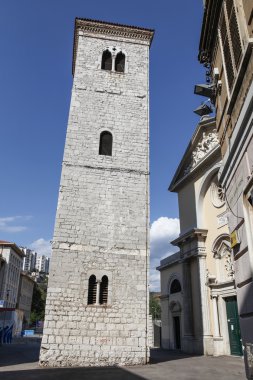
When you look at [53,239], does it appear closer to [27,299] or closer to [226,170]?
[226,170]

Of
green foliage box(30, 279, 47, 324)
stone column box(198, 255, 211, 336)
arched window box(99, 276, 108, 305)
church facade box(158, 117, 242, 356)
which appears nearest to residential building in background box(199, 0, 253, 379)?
arched window box(99, 276, 108, 305)

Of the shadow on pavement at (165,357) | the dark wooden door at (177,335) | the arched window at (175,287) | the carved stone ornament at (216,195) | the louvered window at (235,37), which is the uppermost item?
the carved stone ornament at (216,195)

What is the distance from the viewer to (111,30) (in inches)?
698

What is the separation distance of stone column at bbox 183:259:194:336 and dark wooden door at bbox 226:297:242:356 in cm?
250

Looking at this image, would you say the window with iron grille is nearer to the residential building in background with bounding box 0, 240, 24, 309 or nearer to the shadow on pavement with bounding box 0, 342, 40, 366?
the shadow on pavement with bounding box 0, 342, 40, 366

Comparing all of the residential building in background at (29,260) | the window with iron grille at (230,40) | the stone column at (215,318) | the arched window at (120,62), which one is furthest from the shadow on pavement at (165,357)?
the residential building in background at (29,260)

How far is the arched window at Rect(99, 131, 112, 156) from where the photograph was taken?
48.6 feet

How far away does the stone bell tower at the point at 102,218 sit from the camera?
11.6 m

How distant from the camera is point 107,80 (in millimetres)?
16312

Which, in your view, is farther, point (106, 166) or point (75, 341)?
point (106, 166)

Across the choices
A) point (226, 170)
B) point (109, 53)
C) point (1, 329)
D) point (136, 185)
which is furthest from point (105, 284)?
point (1, 329)

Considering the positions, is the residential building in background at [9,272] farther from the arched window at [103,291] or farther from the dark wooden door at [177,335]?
the arched window at [103,291]

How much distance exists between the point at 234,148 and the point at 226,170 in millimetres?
843

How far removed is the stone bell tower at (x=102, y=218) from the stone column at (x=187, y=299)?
635 cm
